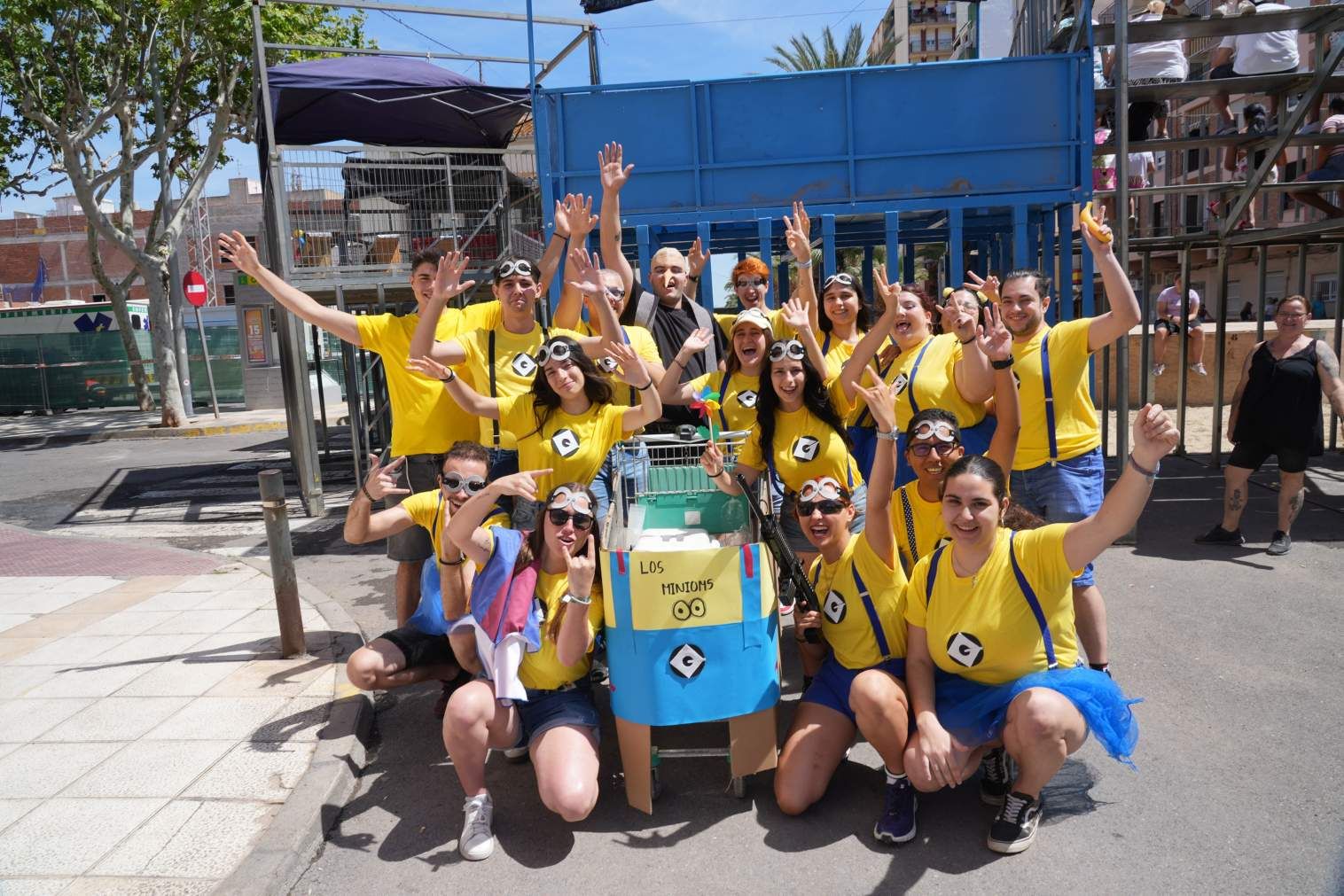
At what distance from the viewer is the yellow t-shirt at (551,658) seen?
3727mm

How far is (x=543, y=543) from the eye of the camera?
3846mm

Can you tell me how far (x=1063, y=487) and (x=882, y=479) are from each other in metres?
1.30

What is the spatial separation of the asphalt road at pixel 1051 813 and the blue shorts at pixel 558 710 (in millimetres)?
320

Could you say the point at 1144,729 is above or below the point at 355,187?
below

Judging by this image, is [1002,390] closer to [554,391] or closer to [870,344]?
[870,344]

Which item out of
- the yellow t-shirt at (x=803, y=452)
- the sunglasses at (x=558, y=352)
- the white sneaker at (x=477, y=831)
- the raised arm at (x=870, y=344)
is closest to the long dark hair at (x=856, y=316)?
the raised arm at (x=870, y=344)

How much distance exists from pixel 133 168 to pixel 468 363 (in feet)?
55.0

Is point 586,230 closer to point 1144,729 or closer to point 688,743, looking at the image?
point 688,743

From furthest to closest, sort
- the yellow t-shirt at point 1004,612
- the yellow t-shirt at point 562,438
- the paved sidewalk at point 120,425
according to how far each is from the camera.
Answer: the paved sidewalk at point 120,425 → the yellow t-shirt at point 562,438 → the yellow t-shirt at point 1004,612

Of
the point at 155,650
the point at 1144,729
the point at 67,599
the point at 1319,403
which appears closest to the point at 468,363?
the point at 155,650

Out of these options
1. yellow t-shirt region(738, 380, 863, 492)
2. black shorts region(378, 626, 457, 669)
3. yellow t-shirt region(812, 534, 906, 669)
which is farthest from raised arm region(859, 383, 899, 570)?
black shorts region(378, 626, 457, 669)

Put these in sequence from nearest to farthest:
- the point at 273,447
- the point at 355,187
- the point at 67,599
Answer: the point at 67,599
the point at 355,187
the point at 273,447

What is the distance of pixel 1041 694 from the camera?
3.20m

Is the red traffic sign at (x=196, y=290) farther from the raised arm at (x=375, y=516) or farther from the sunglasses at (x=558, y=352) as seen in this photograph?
the sunglasses at (x=558, y=352)
